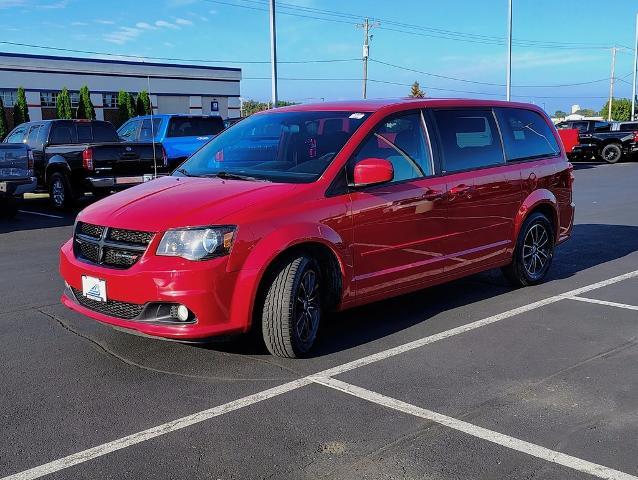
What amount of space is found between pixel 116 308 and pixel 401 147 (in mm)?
2580

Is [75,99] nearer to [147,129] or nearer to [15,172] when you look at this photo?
[147,129]

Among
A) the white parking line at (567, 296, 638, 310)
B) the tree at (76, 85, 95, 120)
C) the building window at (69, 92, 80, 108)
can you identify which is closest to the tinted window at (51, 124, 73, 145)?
the white parking line at (567, 296, 638, 310)

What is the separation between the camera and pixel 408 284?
18.5ft

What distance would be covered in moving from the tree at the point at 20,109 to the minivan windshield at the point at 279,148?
40731mm

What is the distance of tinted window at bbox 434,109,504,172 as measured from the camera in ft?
19.7

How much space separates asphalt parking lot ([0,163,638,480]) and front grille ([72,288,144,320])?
370 millimetres

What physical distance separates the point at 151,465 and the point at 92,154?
10.7m

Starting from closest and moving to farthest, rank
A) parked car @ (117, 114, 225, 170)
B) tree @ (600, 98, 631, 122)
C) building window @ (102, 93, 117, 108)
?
parked car @ (117, 114, 225, 170) < building window @ (102, 93, 117, 108) < tree @ (600, 98, 631, 122)

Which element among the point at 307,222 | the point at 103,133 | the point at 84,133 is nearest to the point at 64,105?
the point at 103,133

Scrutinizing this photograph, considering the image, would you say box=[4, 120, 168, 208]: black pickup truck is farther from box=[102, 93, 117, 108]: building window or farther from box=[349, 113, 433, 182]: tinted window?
box=[102, 93, 117, 108]: building window

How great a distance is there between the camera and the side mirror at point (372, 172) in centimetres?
499

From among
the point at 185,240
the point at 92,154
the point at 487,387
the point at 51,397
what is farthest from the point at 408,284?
the point at 92,154

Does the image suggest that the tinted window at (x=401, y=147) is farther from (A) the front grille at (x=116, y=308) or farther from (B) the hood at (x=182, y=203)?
(A) the front grille at (x=116, y=308)

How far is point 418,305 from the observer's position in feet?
20.7
